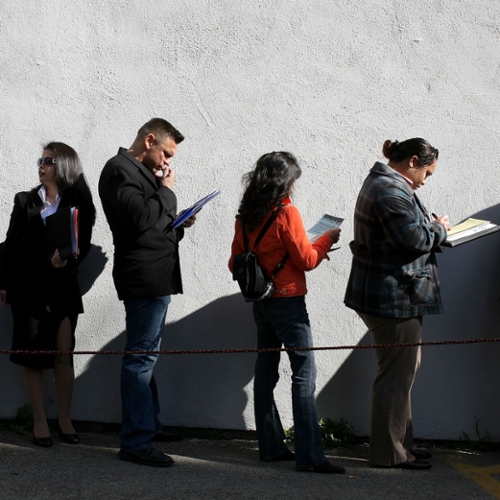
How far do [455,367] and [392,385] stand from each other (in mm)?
771

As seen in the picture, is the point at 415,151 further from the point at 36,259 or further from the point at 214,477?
the point at 36,259

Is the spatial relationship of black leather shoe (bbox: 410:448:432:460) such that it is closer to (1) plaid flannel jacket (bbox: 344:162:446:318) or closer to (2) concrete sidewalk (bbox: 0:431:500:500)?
(2) concrete sidewalk (bbox: 0:431:500:500)

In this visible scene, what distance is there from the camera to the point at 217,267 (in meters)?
4.83

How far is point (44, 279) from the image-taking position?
4.49m

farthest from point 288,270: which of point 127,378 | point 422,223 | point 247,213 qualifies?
point 127,378

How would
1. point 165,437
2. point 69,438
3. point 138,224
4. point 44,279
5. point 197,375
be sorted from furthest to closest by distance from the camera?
point 197,375
point 165,437
point 69,438
point 44,279
point 138,224

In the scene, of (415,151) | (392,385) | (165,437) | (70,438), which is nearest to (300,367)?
(392,385)

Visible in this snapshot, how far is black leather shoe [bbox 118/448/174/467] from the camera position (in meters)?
4.22

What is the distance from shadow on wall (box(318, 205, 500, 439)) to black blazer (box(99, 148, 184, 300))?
134 centimetres

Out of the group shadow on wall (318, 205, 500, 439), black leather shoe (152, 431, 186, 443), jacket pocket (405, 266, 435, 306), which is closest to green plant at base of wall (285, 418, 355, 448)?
shadow on wall (318, 205, 500, 439)

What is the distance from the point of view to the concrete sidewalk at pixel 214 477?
388cm

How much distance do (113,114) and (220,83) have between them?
681mm

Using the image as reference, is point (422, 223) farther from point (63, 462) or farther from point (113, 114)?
point (63, 462)

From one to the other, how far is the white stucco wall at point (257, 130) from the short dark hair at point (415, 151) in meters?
0.51
